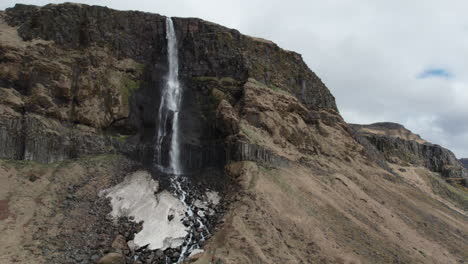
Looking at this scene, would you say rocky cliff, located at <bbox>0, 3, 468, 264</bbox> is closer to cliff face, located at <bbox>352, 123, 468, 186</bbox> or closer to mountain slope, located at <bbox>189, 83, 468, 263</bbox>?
mountain slope, located at <bbox>189, 83, 468, 263</bbox>

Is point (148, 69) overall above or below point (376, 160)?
above

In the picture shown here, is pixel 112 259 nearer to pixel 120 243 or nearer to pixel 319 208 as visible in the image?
pixel 120 243

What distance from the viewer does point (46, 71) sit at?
30.7m

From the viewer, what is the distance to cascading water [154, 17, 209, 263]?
77.2ft

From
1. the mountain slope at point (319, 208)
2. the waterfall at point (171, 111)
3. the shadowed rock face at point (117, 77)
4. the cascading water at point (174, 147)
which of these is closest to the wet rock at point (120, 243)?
the cascading water at point (174, 147)

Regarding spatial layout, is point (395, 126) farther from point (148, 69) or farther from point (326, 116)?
point (148, 69)

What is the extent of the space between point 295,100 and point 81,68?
929 inches

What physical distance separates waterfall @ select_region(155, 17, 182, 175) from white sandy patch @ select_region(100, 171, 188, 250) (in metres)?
4.69

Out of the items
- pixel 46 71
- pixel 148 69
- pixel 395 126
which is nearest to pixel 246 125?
pixel 148 69

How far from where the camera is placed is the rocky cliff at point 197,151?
22094 millimetres

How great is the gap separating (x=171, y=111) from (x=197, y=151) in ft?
18.7

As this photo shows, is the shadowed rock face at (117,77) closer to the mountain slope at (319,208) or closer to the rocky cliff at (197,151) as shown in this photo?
the rocky cliff at (197,151)

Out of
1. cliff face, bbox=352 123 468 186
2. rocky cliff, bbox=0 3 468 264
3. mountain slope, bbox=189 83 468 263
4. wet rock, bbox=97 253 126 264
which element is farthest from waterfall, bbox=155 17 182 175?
cliff face, bbox=352 123 468 186

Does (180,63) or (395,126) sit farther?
(395,126)
